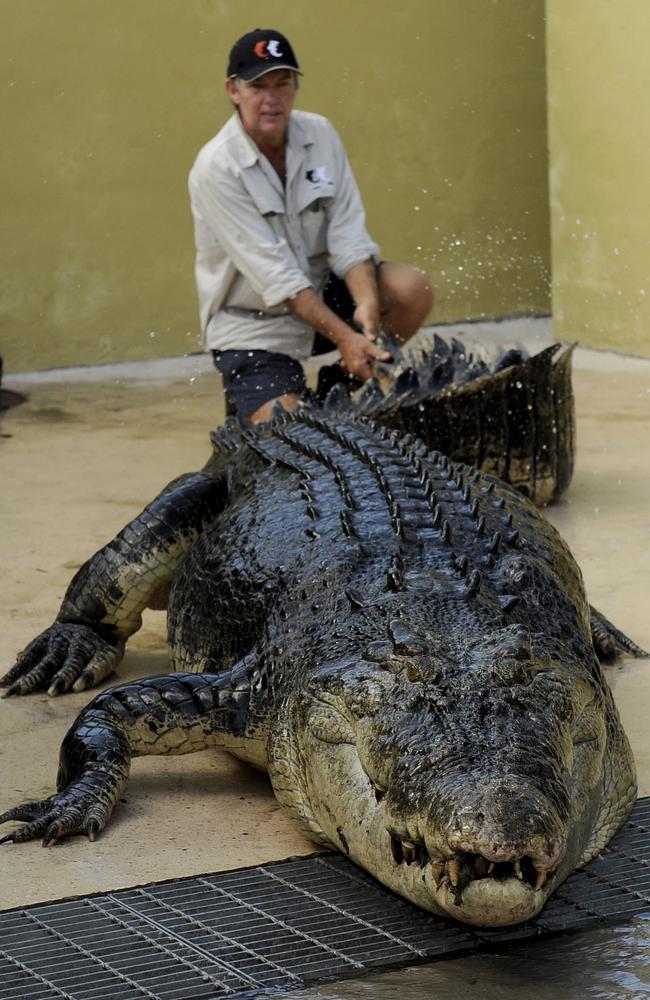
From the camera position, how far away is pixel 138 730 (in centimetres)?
304

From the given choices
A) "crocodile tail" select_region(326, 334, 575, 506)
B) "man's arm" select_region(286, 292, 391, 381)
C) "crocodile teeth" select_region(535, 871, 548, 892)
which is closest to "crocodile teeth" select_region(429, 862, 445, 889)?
"crocodile teeth" select_region(535, 871, 548, 892)

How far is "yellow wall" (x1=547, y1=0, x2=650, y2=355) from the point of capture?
25.6 feet

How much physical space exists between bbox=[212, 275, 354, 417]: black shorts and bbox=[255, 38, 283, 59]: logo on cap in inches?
41.0

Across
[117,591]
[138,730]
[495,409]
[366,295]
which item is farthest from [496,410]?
[138,730]

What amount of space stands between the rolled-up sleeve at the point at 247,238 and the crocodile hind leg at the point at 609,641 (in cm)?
205

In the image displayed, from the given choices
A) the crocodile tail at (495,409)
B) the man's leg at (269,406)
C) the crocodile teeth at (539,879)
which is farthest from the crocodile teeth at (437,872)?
the man's leg at (269,406)

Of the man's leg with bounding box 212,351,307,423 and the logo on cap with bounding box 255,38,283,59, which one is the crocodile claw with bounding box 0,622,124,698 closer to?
the man's leg with bounding box 212,351,307,423

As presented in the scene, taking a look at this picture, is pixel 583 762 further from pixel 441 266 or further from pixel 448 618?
pixel 441 266

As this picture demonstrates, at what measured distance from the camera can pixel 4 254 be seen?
791 centimetres

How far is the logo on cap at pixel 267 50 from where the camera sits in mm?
5492

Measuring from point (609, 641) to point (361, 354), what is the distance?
181 cm

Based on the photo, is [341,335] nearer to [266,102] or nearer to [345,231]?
[345,231]

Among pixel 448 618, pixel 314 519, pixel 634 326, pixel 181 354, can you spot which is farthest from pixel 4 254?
pixel 448 618

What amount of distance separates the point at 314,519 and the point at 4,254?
5077 mm
